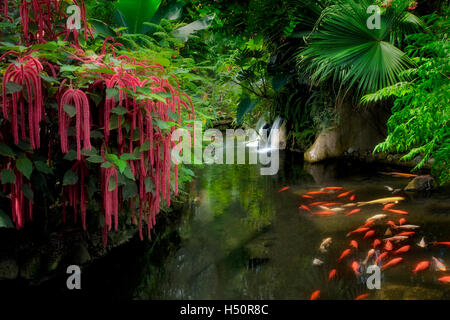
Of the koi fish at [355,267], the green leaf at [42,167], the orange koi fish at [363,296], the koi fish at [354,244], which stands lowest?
the orange koi fish at [363,296]

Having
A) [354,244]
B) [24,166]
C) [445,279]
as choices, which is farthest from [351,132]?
[24,166]

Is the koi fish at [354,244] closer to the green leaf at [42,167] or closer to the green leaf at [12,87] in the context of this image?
the green leaf at [42,167]

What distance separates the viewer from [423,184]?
388cm

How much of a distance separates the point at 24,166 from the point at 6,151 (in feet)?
0.32

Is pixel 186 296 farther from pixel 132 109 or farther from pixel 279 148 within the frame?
pixel 279 148

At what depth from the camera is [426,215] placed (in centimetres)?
314

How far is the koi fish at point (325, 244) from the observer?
264 cm

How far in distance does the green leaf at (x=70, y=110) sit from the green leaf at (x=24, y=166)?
330 mm

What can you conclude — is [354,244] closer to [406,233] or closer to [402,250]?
[402,250]

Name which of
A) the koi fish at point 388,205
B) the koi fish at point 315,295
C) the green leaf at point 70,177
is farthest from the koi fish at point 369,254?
the green leaf at point 70,177

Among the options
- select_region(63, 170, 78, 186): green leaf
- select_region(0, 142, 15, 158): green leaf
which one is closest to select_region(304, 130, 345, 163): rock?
select_region(63, 170, 78, 186): green leaf

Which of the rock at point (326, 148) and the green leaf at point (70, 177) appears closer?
the green leaf at point (70, 177)
